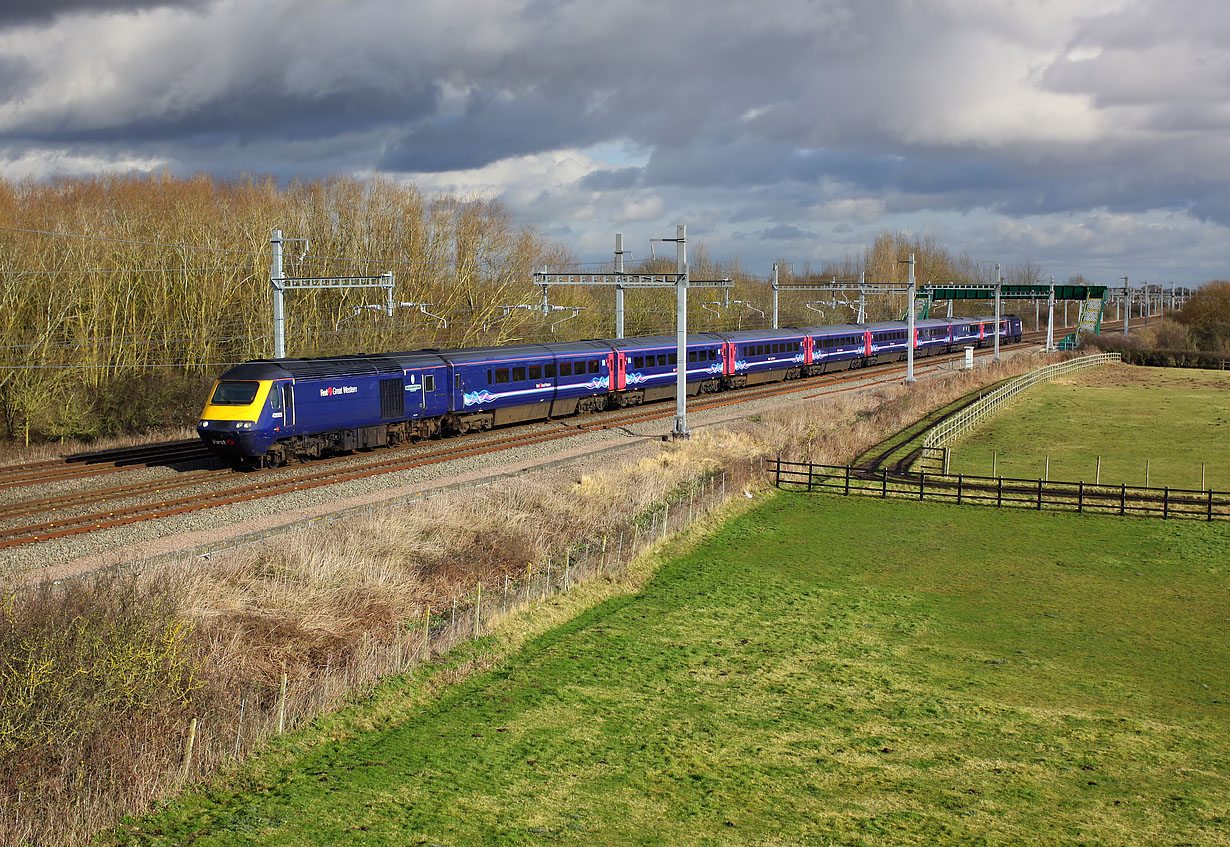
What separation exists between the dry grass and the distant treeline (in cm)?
2476

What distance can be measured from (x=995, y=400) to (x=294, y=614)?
4669 centimetres

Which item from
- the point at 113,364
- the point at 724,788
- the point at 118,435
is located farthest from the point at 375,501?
the point at 113,364

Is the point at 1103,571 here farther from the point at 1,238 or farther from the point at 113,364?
the point at 1,238

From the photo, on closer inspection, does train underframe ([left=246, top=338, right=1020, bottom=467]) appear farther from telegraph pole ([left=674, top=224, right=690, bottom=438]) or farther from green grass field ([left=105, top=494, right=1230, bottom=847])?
green grass field ([left=105, top=494, right=1230, bottom=847])

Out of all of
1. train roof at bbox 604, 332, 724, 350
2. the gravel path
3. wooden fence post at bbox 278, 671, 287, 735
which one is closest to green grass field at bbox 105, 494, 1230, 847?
wooden fence post at bbox 278, 671, 287, 735

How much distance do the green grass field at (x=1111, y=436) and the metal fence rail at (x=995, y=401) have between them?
62cm

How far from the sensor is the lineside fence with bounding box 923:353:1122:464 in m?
43.6

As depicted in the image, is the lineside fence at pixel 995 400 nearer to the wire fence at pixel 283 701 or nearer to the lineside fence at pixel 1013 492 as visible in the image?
the lineside fence at pixel 1013 492

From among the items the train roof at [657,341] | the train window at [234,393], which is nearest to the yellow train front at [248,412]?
the train window at [234,393]

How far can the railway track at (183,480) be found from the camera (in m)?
23.0

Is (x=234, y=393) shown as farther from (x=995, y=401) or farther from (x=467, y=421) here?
(x=995, y=401)

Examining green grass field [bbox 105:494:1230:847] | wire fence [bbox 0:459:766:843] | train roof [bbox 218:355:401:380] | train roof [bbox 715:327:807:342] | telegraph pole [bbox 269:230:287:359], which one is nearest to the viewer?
wire fence [bbox 0:459:766:843]

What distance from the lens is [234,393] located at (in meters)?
29.2

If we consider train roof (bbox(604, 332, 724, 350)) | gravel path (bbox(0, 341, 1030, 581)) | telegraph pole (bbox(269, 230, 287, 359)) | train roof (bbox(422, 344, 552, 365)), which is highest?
telegraph pole (bbox(269, 230, 287, 359))
